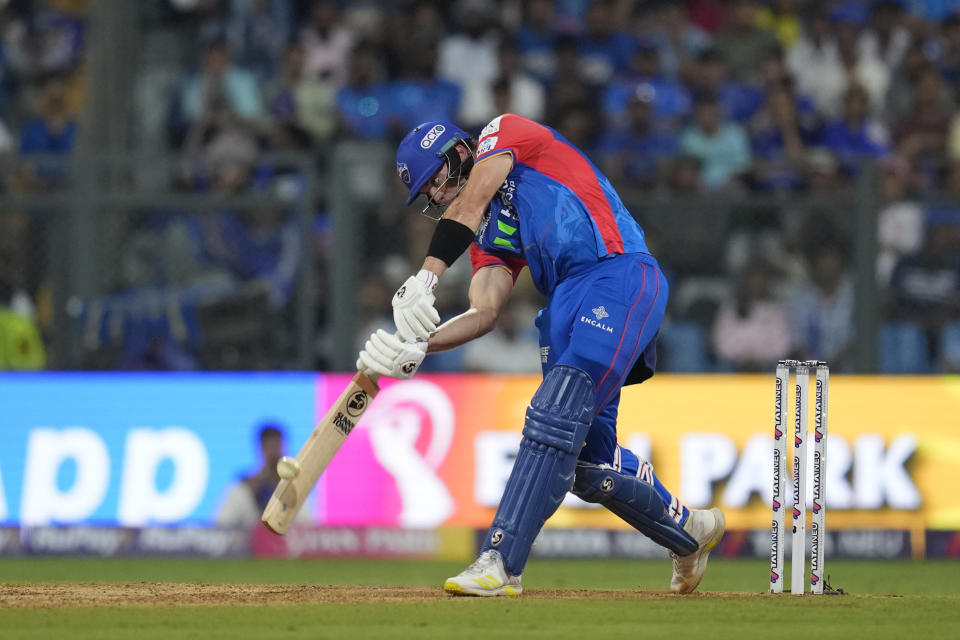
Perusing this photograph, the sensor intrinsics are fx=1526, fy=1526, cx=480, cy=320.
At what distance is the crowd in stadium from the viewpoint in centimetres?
1234

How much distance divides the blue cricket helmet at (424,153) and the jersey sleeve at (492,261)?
483 mm

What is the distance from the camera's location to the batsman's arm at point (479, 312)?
720 cm

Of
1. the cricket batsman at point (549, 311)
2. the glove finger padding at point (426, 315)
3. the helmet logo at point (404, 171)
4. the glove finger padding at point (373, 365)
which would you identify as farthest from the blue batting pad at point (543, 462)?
the helmet logo at point (404, 171)

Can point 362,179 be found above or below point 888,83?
below

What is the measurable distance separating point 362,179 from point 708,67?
3932 mm

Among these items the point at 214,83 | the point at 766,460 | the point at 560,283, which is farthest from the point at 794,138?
the point at 560,283

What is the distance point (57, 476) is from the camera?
39.8 ft

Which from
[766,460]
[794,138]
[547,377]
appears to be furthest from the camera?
[794,138]

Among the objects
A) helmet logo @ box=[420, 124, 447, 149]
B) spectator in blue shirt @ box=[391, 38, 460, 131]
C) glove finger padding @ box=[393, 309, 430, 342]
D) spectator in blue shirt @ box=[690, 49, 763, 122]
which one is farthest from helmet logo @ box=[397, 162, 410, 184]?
spectator in blue shirt @ box=[690, 49, 763, 122]

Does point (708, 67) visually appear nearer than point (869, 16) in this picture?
Yes

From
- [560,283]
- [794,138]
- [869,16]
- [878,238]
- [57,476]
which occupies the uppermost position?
[869,16]

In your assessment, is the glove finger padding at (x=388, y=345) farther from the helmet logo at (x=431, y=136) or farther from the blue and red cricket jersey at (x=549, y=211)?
the helmet logo at (x=431, y=136)

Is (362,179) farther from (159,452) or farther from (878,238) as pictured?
(878,238)

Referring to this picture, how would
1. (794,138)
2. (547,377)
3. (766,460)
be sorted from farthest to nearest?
(794,138) → (766,460) → (547,377)
